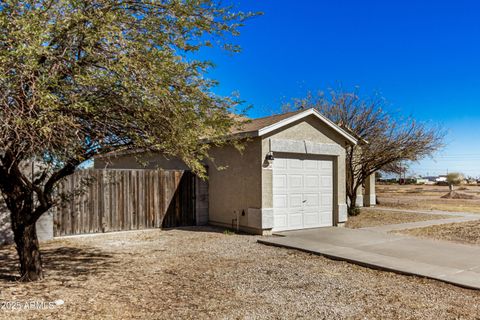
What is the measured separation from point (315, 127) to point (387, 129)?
871 cm

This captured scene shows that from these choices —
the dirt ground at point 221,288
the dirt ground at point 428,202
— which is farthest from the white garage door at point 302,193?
the dirt ground at point 428,202

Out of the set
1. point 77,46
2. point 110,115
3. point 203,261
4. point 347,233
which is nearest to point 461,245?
point 347,233

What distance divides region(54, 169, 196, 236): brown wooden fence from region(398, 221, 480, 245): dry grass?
7135 millimetres

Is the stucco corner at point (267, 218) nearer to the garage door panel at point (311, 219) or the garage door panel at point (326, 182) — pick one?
the garage door panel at point (311, 219)

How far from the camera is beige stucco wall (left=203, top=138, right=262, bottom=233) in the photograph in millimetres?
11250

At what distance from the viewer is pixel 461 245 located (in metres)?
9.48

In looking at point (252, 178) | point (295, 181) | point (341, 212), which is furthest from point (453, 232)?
point (252, 178)

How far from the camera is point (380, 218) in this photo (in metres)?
15.6

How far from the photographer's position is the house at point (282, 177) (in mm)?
11164

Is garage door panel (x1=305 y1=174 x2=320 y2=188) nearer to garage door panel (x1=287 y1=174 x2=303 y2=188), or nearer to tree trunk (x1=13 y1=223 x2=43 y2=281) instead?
garage door panel (x1=287 y1=174 x2=303 y2=188)

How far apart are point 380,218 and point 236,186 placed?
275 inches

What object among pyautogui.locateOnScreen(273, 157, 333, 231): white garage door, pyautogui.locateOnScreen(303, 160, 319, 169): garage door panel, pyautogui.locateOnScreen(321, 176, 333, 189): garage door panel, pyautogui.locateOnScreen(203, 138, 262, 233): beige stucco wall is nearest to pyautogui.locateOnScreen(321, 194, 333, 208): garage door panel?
pyautogui.locateOnScreen(273, 157, 333, 231): white garage door

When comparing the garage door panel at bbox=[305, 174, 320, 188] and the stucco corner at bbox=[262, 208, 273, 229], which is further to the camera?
the garage door panel at bbox=[305, 174, 320, 188]

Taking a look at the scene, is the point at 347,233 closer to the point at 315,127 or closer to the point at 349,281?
the point at 315,127
